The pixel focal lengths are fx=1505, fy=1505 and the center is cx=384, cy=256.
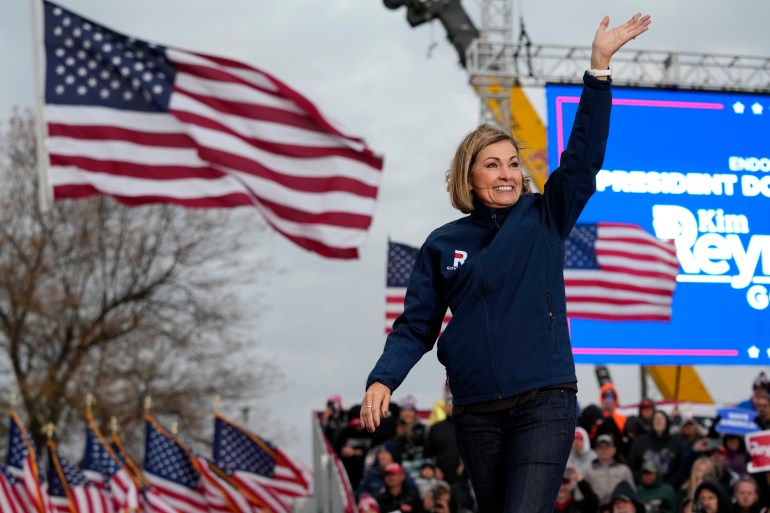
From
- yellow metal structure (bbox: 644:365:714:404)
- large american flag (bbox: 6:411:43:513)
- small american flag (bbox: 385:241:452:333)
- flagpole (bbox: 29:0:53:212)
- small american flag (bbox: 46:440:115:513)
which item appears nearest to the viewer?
flagpole (bbox: 29:0:53:212)

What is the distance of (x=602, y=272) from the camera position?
1656 cm

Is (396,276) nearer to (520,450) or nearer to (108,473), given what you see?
(108,473)

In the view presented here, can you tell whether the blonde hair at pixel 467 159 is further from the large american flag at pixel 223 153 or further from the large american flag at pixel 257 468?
the large american flag at pixel 257 468

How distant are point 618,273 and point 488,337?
12.6 m

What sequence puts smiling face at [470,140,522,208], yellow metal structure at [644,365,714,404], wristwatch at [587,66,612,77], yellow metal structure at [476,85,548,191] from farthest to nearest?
yellow metal structure at [644,365,714,404] → yellow metal structure at [476,85,548,191] → smiling face at [470,140,522,208] → wristwatch at [587,66,612,77]

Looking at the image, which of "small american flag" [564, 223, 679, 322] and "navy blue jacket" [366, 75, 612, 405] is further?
"small american flag" [564, 223, 679, 322]


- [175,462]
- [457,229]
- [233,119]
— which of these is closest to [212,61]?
[233,119]

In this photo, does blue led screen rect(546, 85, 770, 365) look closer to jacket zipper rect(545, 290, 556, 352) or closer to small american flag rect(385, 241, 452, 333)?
small american flag rect(385, 241, 452, 333)

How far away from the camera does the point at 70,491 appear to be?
57.9 ft

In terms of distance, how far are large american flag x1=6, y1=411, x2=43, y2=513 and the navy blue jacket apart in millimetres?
12912

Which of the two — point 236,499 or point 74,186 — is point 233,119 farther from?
point 236,499

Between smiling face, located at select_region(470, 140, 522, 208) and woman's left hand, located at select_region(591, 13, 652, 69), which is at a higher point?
woman's left hand, located at select_region(591, 13, 652, 69)

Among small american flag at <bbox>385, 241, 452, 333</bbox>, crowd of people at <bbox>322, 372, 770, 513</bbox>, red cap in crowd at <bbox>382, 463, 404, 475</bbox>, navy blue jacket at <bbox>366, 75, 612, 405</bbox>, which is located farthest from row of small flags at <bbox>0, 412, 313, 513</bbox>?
navy blue jacket at <bbox>366, 75, 612, 405</bbox>

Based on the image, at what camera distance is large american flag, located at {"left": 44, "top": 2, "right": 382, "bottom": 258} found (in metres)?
10.6
